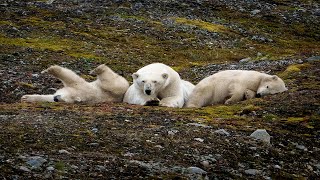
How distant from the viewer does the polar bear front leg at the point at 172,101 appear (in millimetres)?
15531

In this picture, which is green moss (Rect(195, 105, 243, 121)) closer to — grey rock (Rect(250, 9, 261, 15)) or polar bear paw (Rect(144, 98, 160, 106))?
polar bear paw (Rect(144, 98, 160, 106))

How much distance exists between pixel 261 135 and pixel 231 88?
463cm

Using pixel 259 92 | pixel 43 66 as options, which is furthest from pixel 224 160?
pixel 43 66

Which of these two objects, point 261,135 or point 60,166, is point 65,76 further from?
point 60,166

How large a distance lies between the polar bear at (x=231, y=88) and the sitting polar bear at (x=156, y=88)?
0.45m

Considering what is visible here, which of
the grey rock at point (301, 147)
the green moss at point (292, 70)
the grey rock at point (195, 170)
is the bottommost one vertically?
the green moss at point (292, 70)

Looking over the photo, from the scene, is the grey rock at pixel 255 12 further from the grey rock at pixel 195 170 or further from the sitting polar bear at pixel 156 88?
the grey rock at pixel 195 170

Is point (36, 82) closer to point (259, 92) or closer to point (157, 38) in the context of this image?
point (259, 92)

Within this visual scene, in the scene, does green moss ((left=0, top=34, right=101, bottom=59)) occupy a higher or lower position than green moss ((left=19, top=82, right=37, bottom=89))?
lower

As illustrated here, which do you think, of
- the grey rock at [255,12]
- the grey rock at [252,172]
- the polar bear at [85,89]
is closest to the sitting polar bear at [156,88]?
the polar bear at [85,89]

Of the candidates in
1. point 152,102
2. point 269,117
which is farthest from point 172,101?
point 269,117

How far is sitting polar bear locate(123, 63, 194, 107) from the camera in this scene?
15422mm

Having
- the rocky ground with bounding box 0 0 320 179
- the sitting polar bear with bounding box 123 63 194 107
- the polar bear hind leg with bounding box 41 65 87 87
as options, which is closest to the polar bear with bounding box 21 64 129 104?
the polar bear hind leg with bounding box 41 65 87 87

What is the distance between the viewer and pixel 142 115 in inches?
533
